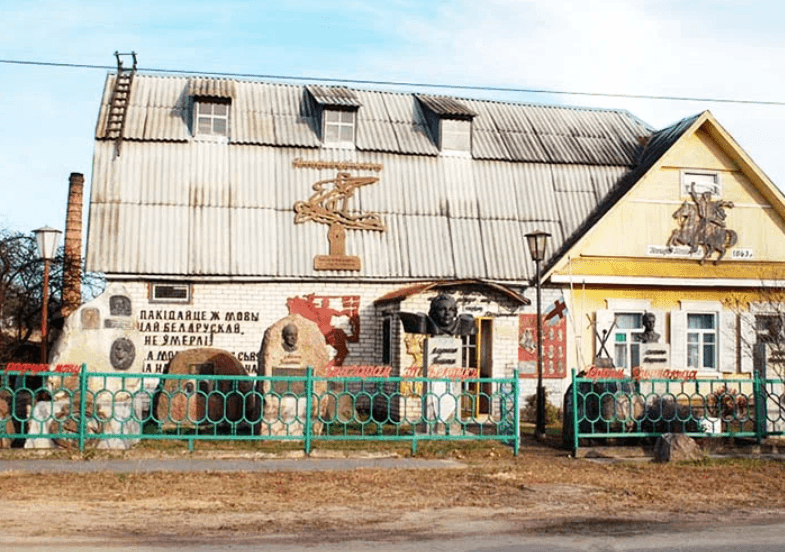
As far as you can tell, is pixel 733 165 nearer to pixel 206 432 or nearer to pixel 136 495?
pixel 206 432

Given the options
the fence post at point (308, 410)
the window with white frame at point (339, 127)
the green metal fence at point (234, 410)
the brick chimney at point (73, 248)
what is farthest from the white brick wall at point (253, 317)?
the fence post at point (308, 410)

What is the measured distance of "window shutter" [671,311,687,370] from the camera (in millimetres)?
24359

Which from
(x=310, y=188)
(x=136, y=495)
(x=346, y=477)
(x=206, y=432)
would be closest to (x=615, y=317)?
(x=310, y=188)

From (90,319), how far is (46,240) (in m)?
3.01

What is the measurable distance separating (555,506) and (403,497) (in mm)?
1745

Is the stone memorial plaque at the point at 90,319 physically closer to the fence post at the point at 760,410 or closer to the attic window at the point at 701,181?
the fence post at the point at 760,410

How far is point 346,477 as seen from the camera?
505 inches

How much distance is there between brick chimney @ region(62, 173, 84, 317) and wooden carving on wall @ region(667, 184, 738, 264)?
14.6 m

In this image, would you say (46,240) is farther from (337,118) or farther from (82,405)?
(337,118)

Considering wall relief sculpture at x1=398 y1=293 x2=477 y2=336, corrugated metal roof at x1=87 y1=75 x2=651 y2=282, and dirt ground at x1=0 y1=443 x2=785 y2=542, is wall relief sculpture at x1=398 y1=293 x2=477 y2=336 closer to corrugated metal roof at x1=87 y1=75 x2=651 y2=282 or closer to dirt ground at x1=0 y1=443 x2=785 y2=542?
corrugated metal roof at x1=87 y1=75 x2=651 y2=282

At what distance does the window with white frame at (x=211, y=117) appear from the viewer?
24.2 metres

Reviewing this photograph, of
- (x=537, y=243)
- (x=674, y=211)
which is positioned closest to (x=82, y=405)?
(x=537, y=243)

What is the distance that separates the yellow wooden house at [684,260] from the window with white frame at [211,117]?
8759 mm

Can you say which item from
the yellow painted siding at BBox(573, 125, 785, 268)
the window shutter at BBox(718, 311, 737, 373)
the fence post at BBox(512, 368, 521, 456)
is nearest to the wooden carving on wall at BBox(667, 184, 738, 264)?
the yellow painted siding at BBox(573, 125, 785, 268)
